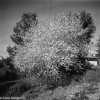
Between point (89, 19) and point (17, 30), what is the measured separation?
539 inches

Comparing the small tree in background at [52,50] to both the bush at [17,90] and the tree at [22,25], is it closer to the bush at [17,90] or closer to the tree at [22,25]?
the bush at [17,90]

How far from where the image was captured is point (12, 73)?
59.6ft

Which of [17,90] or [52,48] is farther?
[52,48]

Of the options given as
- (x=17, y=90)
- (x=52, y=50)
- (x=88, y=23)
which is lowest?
(x=17, y=90)

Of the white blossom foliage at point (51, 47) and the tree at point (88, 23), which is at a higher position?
the tree at point (88, 23)

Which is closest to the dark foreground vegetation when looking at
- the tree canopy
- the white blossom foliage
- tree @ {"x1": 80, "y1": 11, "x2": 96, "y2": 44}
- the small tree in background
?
the small tree in background

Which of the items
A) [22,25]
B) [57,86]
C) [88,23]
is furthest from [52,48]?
[88,23]

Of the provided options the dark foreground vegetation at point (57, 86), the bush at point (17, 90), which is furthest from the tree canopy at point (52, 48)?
the bush at point (17, 90)

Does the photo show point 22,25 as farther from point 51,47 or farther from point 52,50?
point 52,50

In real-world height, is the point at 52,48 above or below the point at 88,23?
below

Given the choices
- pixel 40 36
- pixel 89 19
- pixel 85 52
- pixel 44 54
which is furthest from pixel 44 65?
pixel 89 19

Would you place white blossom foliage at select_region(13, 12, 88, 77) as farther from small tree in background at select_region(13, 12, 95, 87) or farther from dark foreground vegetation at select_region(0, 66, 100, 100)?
dark foreground vegetation at select_region(0, 66, 100, 100)

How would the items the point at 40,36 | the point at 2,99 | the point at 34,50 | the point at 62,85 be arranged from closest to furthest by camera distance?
the point at 2,99
the point at 62,85
the point at 34,50
the point at 40,36

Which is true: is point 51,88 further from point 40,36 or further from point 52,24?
point 52,24
